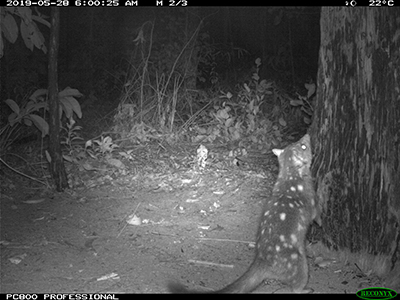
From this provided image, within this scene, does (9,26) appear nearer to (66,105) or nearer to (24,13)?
(24,13)

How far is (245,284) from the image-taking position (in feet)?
13.0

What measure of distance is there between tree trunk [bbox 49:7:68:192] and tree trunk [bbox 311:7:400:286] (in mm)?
3183

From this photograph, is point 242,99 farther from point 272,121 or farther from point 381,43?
point 381,43

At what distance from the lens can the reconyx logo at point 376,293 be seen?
13.3 feet

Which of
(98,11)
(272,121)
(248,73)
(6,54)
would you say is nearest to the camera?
(272,121)

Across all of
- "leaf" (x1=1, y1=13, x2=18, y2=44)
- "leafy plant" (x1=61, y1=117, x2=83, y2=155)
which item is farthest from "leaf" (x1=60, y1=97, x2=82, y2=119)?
"leaf" (x1=1, y1=13, x2=18, y2=44)

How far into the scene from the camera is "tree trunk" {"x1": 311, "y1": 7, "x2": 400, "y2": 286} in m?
4.16

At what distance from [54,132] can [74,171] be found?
910mm

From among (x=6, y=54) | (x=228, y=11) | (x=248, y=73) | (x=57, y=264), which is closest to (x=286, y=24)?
(x=228, y=11)

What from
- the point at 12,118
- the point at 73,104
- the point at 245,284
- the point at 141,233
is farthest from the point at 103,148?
the point at 245,284

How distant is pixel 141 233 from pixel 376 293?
2.32 metres

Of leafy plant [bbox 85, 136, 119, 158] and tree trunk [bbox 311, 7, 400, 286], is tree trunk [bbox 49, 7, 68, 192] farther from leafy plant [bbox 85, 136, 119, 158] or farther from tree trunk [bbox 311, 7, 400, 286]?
tree trunk [bbox 311, 7, 400, 286]

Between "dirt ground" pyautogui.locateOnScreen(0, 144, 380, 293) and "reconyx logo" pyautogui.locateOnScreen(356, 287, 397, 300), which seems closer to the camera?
"reconyx logo" pyautogui.locateOnScreen(356, 287, 397, 300)

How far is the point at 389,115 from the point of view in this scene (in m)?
4.14
